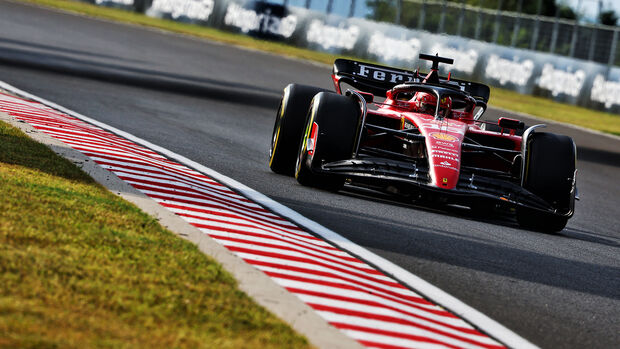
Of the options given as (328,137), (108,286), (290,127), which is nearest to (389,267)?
(108,286)

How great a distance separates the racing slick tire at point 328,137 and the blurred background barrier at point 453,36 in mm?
19422

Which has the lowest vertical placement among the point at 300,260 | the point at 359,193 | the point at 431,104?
the point at 359,193

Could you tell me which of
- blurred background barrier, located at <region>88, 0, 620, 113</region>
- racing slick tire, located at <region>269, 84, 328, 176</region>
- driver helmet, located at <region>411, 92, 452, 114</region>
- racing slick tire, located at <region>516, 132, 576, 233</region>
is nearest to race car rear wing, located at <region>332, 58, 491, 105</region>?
driver helmet, located at <region>411, 92, 452, 114</region>

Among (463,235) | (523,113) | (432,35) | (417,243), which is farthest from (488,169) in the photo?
(432,35)

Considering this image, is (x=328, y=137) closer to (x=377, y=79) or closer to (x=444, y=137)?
(x=444, y=137)

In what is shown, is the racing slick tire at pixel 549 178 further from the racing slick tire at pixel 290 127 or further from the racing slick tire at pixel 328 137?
the racing slick tire at pixel 290 127

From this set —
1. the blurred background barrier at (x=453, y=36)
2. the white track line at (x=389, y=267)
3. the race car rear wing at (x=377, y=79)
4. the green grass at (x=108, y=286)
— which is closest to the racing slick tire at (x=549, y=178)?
the race car rear wing at (x=377, y=79)

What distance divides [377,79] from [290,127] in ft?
5.91

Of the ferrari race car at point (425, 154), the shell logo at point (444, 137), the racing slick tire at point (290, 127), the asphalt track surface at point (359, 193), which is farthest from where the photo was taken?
the racing slick tire at point (290, 127)

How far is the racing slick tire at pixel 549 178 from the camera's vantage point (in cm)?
877

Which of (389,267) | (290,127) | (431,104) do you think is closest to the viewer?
(389,267)

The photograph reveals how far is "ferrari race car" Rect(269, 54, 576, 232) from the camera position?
27.9ft

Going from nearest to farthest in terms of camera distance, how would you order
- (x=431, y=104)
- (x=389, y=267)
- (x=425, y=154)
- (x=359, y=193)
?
(x=389, y=267) < (x=425, y=154) < (x=359, y=193) < (x=431, y=104)

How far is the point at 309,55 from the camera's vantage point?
108 ft
